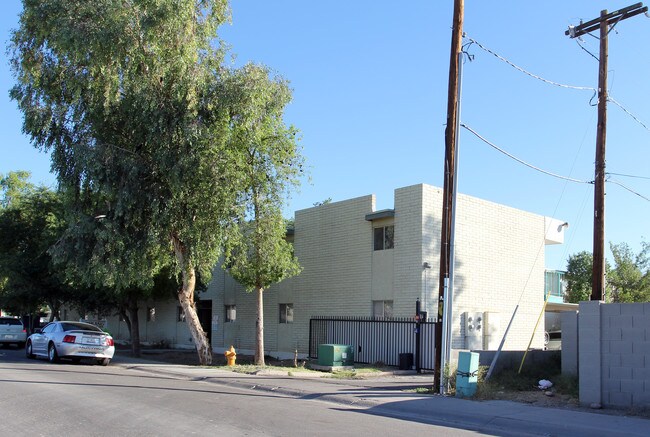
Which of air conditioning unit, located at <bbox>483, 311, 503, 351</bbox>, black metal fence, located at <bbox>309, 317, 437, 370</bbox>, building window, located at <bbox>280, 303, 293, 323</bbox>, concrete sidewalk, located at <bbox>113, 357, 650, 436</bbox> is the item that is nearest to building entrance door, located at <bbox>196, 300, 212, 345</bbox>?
building window, located at <bbox>280, 303, 293, 323</bbox>

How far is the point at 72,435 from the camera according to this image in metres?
8.83

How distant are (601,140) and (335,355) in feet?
34.7

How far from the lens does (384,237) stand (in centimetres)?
2462

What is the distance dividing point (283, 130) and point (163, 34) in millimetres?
4975

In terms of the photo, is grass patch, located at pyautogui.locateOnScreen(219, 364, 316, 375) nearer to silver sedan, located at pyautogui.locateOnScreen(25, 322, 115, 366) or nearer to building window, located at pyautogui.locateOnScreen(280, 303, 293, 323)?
silver sedan, located at pyautogui.locateOnScreen(25, 322, 115, 366)

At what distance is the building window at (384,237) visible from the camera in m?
24.4

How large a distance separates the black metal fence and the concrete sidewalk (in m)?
3.05

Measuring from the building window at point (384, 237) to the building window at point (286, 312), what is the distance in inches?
222

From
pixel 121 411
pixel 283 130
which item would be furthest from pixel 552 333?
pixel 121 411

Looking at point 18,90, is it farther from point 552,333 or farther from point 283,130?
point 552,333

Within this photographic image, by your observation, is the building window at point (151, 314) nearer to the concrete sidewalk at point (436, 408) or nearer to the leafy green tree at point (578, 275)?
the concrete sidewalk at point (436, 408)

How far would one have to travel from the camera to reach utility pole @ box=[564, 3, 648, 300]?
55.6 feet

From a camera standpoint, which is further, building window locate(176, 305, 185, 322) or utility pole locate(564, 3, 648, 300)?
building window locate(176, 305, 185, 322)

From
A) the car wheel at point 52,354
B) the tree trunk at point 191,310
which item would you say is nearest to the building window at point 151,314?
the car wheel at point 52,354
